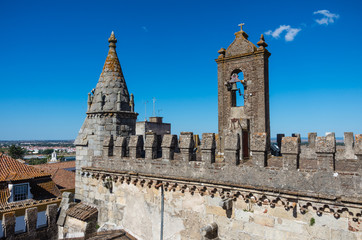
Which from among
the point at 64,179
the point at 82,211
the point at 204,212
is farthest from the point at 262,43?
the point at 64,179

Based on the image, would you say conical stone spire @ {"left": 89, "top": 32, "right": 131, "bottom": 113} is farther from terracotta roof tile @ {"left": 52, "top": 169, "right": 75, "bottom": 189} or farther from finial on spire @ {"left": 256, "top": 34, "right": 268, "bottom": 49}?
terracotta roof tile @ {"left": 52, "top": 169, "right": 75, "bottom": 189}

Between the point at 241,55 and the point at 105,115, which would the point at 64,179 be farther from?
the point at 241,55

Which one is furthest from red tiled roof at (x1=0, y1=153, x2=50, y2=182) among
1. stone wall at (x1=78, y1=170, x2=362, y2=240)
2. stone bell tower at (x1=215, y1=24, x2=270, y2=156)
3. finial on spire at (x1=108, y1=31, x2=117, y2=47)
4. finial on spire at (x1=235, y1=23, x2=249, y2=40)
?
finial on spire at (x1=235, y1=23, x2=249, y2=40)

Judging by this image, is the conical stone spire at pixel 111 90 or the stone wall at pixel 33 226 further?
the stone wall at pixel 33 226

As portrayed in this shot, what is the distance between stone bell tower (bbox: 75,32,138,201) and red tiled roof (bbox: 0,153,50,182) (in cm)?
1462

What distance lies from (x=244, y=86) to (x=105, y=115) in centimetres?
621

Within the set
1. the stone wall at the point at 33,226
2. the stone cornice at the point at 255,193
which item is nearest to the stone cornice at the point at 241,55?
the stone cornice at the point at 255,193

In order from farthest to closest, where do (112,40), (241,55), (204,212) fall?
(112,40)
(241,55)
(204,212)

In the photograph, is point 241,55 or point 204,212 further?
point 241,55

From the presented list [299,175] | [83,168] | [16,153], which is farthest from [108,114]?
[16,153]

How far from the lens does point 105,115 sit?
11797mm

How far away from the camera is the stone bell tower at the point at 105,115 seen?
11734 millimetres

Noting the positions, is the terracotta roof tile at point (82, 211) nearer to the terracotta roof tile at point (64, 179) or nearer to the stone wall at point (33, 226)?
the stone wall at point (33, 226)

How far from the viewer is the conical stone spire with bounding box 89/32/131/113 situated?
468 inches
